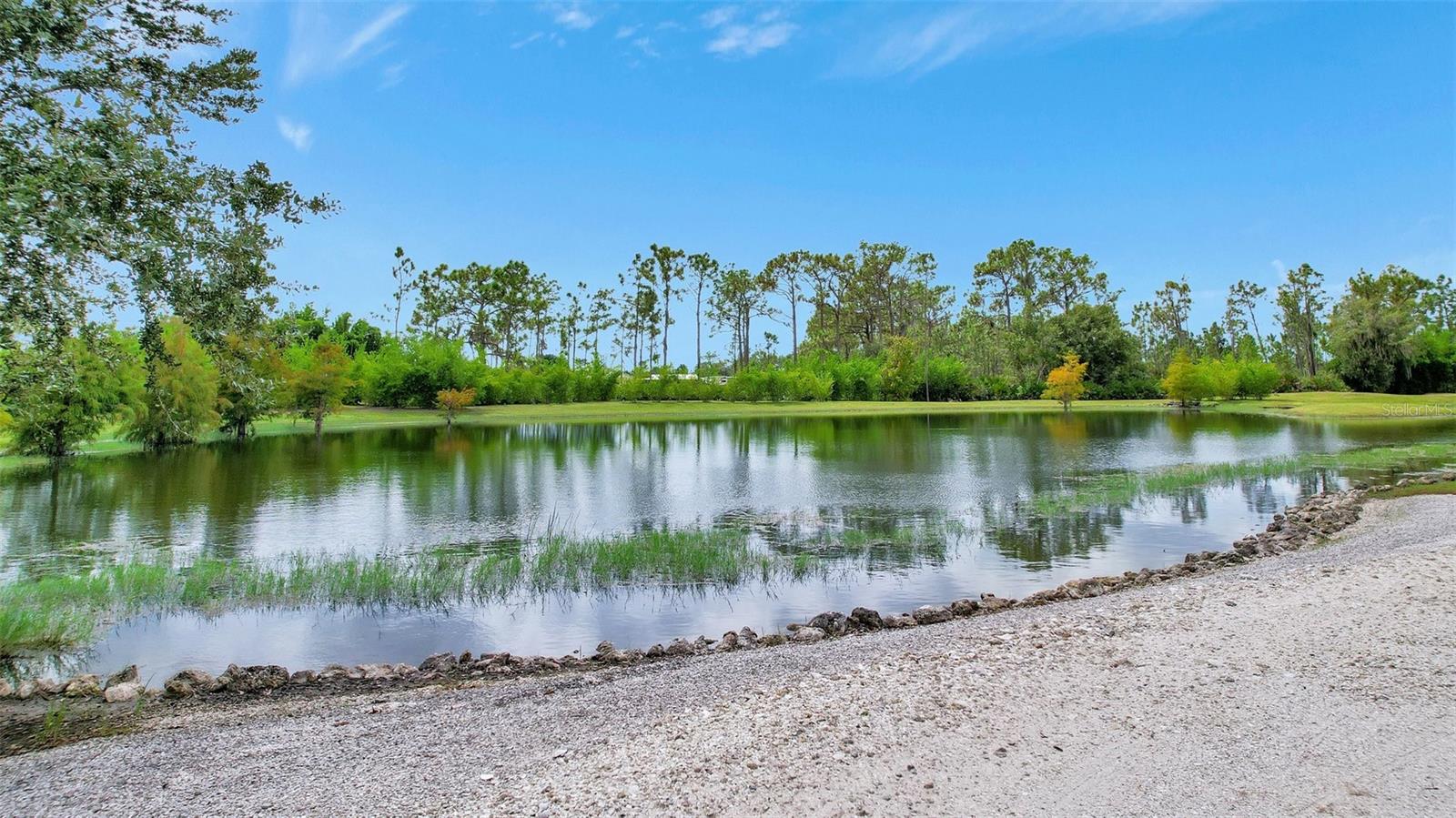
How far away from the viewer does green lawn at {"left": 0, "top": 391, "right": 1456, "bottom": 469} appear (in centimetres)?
5019

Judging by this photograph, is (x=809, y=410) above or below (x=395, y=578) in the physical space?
above

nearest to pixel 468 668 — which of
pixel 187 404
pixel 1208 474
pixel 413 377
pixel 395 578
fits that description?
pixel 395 578

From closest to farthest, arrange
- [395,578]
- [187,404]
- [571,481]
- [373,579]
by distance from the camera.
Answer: [373,579]
[395,578]
[571,481]
[187,404]

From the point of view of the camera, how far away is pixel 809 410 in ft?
225

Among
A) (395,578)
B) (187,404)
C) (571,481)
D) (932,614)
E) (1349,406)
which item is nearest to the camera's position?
(932,614)

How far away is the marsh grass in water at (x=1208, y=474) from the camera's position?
18.5 meters

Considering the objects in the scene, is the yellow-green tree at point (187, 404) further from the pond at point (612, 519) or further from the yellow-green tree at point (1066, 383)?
the yellow-green tree at point (1066, 383)

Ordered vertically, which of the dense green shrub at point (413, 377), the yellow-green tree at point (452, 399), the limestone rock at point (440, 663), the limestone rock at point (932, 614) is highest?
the dense green shrub at point (413, 377)

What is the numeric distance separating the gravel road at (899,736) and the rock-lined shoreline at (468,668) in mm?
569

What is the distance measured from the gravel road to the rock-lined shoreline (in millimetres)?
569

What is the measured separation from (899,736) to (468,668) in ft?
15.3

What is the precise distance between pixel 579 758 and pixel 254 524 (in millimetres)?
14728

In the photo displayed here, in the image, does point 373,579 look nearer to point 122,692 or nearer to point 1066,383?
point 122,692

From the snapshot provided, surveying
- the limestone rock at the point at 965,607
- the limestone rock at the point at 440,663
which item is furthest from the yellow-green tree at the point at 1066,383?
the limestone rock at the point at 440,663
